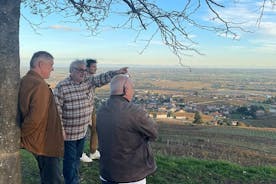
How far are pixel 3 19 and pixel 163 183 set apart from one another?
3.90m

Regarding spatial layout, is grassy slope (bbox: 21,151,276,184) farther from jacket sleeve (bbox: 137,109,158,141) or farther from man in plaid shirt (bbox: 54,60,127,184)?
jacket sleeve (bbox: 137,109,158,141)

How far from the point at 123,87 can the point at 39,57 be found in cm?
A: 126

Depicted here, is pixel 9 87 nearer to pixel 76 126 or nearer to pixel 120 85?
pixel 120 85

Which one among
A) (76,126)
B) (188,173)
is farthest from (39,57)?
(188,173)

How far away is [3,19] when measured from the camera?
4.15 metres

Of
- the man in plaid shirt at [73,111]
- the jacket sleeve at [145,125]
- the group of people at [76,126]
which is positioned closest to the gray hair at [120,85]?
the group of people at [76,126]

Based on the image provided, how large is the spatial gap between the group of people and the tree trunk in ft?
0.53

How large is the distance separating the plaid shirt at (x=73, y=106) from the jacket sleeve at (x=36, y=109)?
1114 millimetres

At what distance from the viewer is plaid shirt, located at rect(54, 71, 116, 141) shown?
18.8 feet

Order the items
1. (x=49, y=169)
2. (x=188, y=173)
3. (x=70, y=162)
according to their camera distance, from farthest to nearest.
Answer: (x=188, y=173) < (x=70, y=162) < (x=49, y=169)

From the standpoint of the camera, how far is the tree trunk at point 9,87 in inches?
164

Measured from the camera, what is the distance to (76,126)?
580 cm

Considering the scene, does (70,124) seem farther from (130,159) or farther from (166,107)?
(166,107)

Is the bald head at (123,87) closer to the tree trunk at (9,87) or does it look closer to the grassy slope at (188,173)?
the tree trunk at (9,87)
